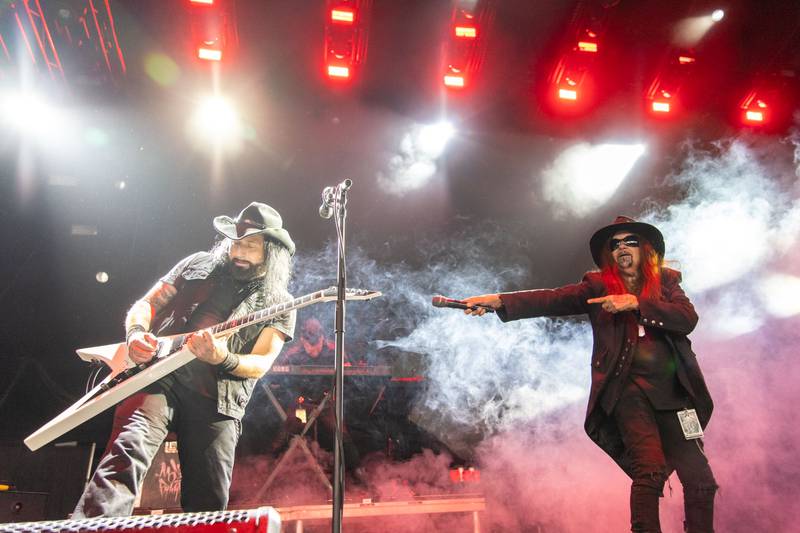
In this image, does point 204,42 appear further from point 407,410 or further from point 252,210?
point 407,410

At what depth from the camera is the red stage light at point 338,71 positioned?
552 centimetres

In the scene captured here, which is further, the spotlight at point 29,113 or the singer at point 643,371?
the spotlight at point 29,113

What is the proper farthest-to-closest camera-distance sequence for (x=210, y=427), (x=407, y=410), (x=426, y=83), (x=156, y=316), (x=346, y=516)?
(x=426, y=83), (x=407, y=410), (x=346, y=516), (x=156, y=316), (x=210, y=427)

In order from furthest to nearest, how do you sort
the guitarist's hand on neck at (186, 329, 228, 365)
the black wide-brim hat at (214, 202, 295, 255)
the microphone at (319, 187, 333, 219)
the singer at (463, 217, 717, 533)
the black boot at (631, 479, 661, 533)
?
the black wide-brim hat at (214, 202, 295, 255) < the guitarist's hand on neck at (186, 329, 228, 365) < the microphone at (319, 187, 333, 219) < the singer at (463, 217, 717, 533) < the black boot at (631, 479, 661, 533)

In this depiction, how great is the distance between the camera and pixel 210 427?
3.40 m

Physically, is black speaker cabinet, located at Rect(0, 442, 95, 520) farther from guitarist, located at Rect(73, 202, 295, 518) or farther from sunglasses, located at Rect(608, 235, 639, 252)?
sunglasses, located at Rect(608, 235, 639, 252)

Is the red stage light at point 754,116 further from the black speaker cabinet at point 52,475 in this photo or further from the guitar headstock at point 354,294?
the black speaker cabinet at point 52,475

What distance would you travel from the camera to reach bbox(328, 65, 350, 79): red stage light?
5.52 m

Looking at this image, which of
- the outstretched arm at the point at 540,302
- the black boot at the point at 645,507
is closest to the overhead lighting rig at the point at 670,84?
the outstretched arm at the point at 540,302

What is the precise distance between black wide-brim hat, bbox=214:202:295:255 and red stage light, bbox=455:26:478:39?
8.92ft

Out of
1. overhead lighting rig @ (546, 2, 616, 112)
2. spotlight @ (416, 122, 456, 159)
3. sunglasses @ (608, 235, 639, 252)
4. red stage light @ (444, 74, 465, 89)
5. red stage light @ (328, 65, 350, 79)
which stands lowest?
sunglasses @ (608, 235, 639, 252)

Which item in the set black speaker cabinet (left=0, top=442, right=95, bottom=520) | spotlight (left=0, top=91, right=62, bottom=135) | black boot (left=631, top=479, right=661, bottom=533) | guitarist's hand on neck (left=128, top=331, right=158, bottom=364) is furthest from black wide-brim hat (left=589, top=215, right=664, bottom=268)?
spotlight (left=0, top=91, right=62, bottom=135)

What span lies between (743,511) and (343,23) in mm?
5968

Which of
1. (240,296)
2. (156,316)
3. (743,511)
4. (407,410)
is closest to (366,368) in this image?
(407,410)
